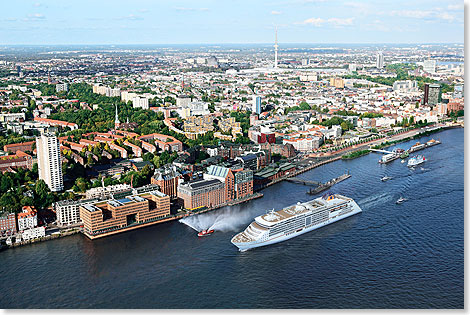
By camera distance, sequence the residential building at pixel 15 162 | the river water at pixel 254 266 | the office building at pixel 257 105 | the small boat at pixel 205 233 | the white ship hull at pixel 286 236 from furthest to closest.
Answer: the office building at pixel 257 105 → the residential building at pixel 15 162 → the small boat at pixel 205 233 → the white ship hull at pixel 286 236 → the river water at pixel 254 266

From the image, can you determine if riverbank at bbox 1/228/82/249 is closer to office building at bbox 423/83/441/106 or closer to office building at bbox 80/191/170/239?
office building at bbox 80/191/170/239

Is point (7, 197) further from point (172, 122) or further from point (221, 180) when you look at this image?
point (172, 122)

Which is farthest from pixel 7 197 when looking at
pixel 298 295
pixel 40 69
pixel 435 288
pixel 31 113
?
pixel 40 69

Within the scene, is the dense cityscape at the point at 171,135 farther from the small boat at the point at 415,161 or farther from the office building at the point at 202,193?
the small boat at the point at 415,161

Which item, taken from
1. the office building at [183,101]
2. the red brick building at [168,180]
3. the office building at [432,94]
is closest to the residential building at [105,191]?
the red brick building at [168,180]

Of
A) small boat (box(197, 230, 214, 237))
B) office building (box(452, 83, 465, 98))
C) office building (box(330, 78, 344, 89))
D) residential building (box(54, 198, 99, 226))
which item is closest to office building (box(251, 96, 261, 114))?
office building (box(452, 83, 465, 98))

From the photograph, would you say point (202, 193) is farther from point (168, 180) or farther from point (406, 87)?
point (406, 87)
